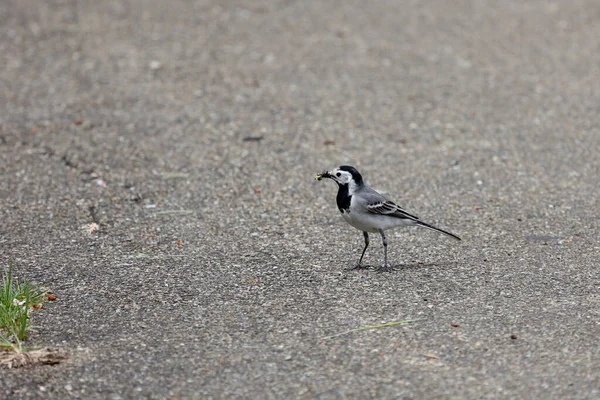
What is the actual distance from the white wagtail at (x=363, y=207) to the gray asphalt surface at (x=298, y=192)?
13.4 inches

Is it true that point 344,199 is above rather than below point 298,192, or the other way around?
above

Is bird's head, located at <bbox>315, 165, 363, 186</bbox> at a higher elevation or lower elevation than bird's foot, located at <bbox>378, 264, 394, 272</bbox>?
higher

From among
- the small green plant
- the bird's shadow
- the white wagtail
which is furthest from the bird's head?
the small green plant

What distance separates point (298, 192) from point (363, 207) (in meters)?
1.88

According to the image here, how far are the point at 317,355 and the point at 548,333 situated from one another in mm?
1325

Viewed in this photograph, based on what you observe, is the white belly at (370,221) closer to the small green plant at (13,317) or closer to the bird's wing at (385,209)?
the bird's wing at (385,209)

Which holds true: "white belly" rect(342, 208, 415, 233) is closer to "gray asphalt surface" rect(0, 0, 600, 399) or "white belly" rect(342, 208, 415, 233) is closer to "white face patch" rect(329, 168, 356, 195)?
"white face patch" rect(329, 168, 356, 195)

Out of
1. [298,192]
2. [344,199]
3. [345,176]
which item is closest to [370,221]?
[344,199]

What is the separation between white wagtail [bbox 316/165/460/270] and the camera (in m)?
5.66

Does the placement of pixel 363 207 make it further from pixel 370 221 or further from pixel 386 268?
pixel 386 268

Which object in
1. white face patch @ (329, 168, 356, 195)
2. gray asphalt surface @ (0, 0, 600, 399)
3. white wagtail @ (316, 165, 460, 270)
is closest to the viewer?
gray asphalt surface @ (0, 0, 600, 399)

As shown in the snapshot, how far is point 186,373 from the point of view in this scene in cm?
441

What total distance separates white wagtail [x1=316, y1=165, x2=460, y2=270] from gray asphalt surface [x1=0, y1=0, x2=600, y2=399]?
34cm

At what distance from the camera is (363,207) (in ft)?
Answer: 18.5
